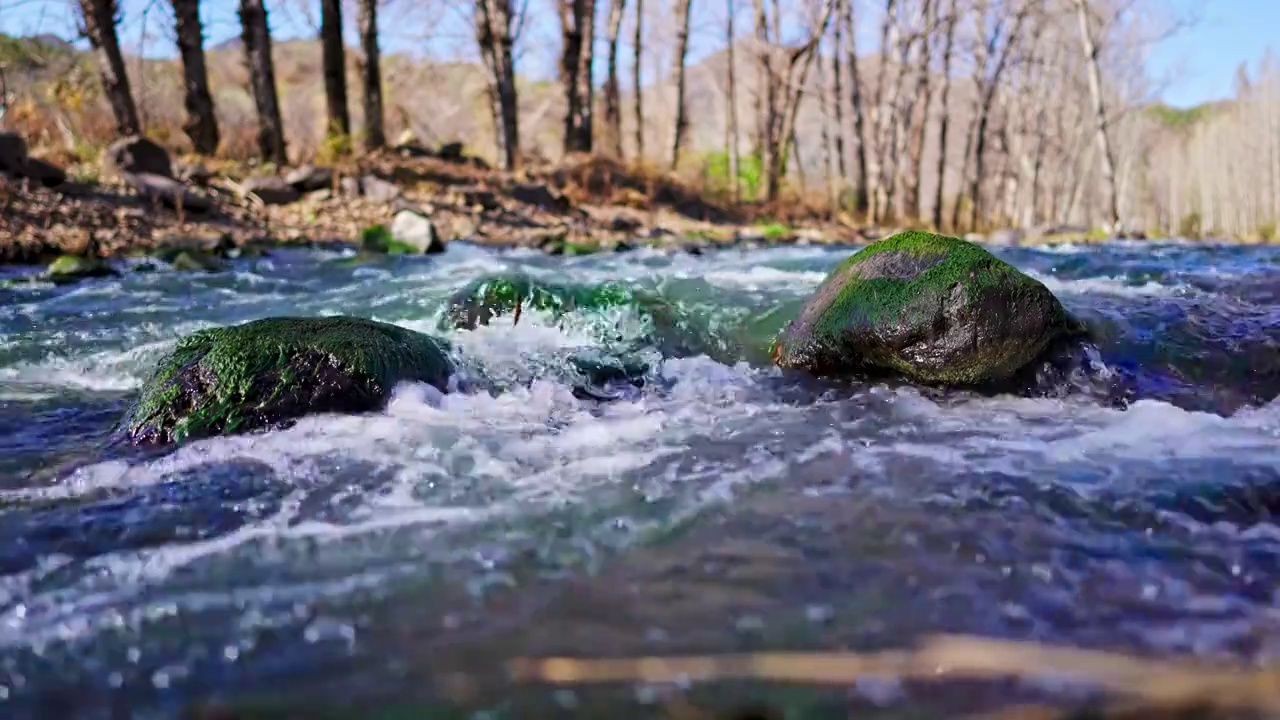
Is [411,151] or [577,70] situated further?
[577,70]

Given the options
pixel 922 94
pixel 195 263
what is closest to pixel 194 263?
pixel 195 263

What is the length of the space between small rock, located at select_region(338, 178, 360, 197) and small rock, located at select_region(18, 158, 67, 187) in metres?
3.77

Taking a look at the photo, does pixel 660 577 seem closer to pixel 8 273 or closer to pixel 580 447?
pixel 580 447

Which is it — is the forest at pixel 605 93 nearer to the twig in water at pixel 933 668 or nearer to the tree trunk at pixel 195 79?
the tree trunk at pixel 195 79

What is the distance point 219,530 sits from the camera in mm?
2480

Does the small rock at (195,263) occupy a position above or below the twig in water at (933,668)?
Answer: above

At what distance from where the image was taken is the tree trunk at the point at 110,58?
42.5 feet

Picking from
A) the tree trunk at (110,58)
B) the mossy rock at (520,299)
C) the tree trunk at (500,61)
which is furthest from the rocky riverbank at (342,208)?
the mossy rock at (520,299)

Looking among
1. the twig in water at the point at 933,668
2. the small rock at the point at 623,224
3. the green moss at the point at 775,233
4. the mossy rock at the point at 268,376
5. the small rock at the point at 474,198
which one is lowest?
the twig in water at the point at 933,668

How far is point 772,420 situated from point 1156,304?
3418 millimetres

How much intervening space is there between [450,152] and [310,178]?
4381 mm

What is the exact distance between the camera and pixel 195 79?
568 inches

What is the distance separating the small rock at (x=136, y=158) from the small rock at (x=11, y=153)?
1.19 m

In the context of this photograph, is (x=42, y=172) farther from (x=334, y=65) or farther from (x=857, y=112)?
(x=857, y=112)
